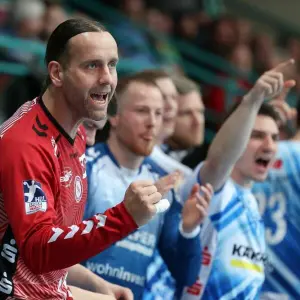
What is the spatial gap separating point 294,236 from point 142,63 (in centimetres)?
429

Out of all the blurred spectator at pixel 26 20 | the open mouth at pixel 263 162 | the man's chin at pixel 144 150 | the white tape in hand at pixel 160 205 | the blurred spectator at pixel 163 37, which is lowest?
the white tape in hand at pixel 160 205

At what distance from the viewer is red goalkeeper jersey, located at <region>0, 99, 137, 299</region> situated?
2.98 meters

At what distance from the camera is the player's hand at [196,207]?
4.51 m

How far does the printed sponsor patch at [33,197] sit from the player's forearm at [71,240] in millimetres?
71

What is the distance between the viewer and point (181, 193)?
5051mm

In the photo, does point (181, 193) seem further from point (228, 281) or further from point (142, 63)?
point (142, 63)

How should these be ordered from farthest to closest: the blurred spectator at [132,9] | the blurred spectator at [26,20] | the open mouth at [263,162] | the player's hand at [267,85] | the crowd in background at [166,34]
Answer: the blurred spectator at [132,9] → the crowd in background at [166,34] → the blurred spectator at [26,20] → the open mouth at [263,162] → the player's hand at [267,85]

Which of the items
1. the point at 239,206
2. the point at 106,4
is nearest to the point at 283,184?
the point at 239,206

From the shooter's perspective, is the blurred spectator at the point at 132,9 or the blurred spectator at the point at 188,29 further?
the blurred spectator at the point at 188,29

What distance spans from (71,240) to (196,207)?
167 centimetres

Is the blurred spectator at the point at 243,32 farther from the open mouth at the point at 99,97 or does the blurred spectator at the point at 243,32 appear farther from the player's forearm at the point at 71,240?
the player's forearm at the point at 71,240

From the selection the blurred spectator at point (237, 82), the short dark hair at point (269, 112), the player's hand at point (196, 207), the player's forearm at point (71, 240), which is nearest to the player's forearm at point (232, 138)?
the player's hand at point (196, 207)

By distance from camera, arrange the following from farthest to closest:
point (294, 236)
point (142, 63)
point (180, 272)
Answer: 1. point (142, 63)
2. point (294, 236)
3. point (180, 272)

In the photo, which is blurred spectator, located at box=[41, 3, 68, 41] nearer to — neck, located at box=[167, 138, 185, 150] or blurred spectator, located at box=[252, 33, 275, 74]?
neck, located at box=[167, 138, 185, 150]
